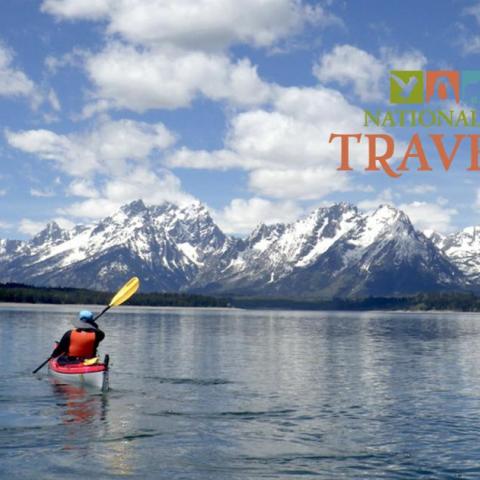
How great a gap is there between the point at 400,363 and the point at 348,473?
45.0 m

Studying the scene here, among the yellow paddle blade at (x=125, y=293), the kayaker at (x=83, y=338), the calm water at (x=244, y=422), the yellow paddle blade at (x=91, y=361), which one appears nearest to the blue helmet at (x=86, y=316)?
the kayaker at (x=83, y=338)

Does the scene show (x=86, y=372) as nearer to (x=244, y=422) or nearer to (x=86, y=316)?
(x=86, y=316)

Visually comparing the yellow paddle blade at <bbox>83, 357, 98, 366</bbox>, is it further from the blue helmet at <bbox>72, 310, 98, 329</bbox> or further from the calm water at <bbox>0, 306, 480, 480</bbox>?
the blue helmet at <bbox>72, 310, 98, 329</bbox>

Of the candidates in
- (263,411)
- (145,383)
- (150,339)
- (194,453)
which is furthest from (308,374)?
(150,339)

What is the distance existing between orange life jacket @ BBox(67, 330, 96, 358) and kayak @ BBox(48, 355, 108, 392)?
605 mm

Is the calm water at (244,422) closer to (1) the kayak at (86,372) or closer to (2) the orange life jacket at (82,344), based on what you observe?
(1) the kayak at (86,372)

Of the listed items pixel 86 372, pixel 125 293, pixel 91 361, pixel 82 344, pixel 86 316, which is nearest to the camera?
pixel 86 372

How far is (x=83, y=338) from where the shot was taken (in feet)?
149

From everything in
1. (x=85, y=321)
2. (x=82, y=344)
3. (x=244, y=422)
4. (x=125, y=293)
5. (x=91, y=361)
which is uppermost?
(x=125, y=293)

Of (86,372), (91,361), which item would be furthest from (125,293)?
(86,372)

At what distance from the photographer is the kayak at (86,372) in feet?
142

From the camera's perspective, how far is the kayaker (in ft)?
149

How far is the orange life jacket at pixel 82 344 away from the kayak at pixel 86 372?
0.61 meters

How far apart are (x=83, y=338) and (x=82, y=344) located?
46 cm
